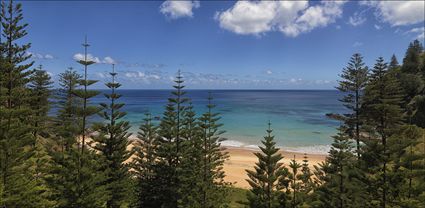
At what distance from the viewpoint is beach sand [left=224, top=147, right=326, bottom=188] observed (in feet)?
84.3

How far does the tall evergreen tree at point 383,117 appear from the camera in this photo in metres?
12.6

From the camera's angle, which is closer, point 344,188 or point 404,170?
point 404,170

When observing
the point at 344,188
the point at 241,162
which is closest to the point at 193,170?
the point at 344,188

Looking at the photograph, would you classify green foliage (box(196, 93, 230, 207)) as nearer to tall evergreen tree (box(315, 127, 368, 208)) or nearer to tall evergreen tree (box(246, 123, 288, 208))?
tall evergreen tree (box(246, 123, 288, 208))

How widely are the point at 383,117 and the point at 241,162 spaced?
1909cm

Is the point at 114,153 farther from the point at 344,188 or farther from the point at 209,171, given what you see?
the point at 344,188

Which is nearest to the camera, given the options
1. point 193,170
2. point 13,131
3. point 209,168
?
point 13,131

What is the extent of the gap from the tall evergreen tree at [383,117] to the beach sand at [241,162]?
12.7 meters

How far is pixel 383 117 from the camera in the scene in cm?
1317

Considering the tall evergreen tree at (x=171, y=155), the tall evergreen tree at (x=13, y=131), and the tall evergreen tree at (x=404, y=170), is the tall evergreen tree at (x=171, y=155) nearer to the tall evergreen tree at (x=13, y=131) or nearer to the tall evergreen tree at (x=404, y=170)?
the tall evergreen tree at (x=13, y=131)

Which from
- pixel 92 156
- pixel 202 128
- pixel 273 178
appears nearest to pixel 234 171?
pixel 202 128

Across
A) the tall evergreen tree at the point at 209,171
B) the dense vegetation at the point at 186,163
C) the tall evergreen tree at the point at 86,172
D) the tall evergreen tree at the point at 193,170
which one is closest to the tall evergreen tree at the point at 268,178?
the dense vegetation at the point at 186,163

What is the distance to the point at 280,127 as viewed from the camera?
50.8 metres

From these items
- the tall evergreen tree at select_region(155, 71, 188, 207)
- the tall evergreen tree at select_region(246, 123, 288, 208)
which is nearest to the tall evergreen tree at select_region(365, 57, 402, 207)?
the tall evergreen tree at select_region(246, 123, 288, 208)
